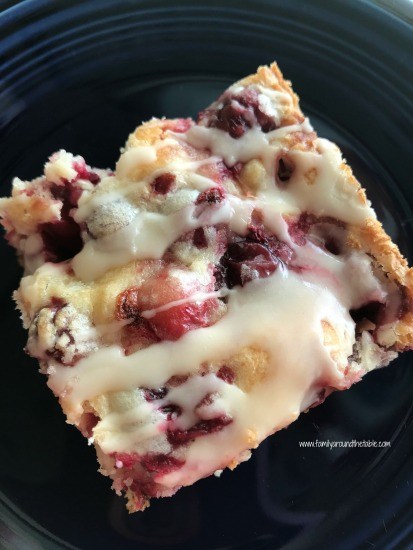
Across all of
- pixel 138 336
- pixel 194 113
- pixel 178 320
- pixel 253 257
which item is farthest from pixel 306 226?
pixel 194 113

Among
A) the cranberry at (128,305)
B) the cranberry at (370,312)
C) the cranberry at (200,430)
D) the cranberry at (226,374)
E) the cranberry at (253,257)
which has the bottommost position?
the cranberry at (200,430)

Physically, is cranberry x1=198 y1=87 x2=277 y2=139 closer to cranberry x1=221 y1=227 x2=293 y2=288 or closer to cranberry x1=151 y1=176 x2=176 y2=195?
cranberry x1=151 y1=176 x2=176 y2=195

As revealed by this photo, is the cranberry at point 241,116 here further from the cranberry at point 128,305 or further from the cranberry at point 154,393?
the cranberry at point 154,393

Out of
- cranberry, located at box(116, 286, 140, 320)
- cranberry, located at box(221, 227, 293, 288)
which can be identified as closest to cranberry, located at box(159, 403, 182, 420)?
cranberry, located at box(116, 286, 140, 320)

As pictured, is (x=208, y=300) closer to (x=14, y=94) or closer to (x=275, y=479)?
(x=275, y=479)

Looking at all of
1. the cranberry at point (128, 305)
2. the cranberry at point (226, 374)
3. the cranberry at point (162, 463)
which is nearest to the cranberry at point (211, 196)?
the cranberry at point (128, 305)
